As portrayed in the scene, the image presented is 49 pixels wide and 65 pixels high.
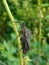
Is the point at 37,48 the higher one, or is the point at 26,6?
the point at 26,6

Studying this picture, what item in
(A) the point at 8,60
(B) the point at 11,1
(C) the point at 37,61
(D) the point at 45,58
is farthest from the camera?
(B) the point at 11,1

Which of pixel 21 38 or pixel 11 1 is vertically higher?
pixel 21 38

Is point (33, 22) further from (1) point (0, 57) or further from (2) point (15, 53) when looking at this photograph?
(1) point (0, 57)

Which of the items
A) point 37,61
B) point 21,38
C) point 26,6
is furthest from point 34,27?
point 21,38

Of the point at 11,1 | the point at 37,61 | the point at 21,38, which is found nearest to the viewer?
the point at 21,38

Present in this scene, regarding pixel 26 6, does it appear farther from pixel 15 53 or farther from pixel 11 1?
pixel 15 53

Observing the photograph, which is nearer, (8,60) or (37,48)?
(8,60)

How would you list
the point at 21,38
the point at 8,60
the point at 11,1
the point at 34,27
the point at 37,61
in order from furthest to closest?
the point at 11,1, the point at 34,27, the point at 37,61, the point at 8,60, the point at 21,38

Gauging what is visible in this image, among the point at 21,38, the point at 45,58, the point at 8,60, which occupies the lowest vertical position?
the point at 45,58

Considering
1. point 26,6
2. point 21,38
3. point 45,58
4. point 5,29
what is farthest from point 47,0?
point 21,38
